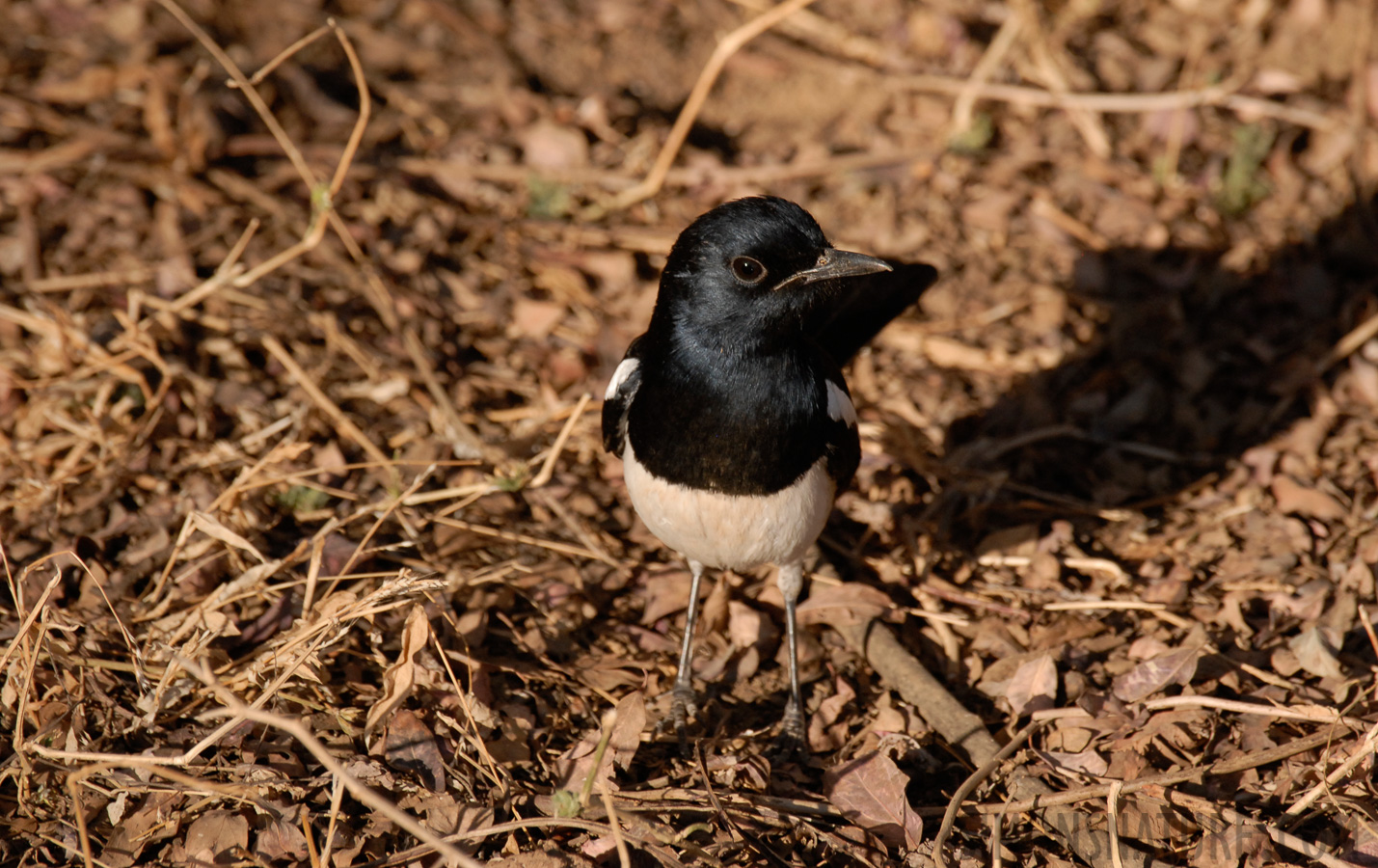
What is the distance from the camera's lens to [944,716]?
405 cm

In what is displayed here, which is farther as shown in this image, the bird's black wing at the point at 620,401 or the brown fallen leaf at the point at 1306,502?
the brown fallen leaf at the point at 1306,502

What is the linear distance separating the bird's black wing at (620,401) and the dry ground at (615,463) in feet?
1.84

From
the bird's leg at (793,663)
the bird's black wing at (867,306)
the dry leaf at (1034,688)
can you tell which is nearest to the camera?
the dry leaf at (1034,688)

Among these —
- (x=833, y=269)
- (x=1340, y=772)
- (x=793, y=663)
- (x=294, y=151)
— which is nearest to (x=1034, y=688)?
(x=793, y=663)

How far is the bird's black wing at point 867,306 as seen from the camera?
16.2ft

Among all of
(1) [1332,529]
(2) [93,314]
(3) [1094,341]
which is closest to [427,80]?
(2) [93,314]

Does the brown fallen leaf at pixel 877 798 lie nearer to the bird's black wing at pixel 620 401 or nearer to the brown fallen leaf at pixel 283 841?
the bird's black wing at pixel 620 401

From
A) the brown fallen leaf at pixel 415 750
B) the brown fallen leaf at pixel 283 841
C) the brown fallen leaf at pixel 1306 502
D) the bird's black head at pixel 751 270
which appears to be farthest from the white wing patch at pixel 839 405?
the brown fallen leaf at pixel 283 841

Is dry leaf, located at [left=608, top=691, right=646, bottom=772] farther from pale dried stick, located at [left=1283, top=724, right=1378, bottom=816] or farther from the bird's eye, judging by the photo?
pale dried stick, located at [left=1283, top=724, right=1378, bottom=816]

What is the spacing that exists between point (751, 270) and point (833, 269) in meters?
0.29

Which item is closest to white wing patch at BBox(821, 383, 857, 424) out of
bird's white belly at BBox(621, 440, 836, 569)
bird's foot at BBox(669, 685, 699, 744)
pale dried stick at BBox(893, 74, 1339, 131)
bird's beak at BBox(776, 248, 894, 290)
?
bird's white belly at BBox(621, 440, 836, 569)

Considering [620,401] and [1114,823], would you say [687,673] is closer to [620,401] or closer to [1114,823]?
[620,401]

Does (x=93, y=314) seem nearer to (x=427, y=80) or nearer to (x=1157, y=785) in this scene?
(x=427, y=80)

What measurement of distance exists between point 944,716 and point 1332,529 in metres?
2.06
